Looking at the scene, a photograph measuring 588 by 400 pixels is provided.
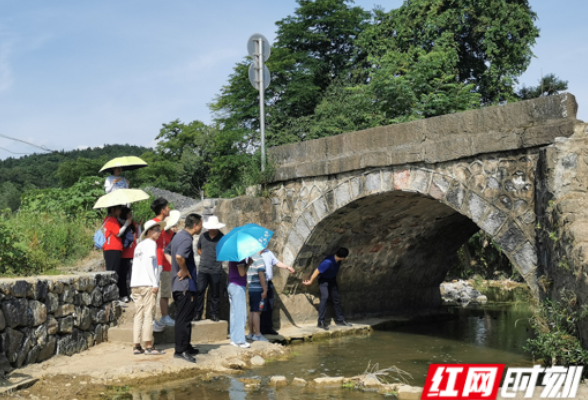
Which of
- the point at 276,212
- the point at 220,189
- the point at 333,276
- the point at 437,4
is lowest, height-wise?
the point at 333,276

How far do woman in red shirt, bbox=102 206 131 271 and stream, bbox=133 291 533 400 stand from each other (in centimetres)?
254

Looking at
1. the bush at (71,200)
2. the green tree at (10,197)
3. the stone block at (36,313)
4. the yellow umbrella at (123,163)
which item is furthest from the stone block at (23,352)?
the green tree at (10,197)

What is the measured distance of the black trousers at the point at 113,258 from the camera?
7887mm

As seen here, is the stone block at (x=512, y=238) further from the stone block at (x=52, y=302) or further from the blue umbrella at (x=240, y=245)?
the stone block at (x=52, y=302)

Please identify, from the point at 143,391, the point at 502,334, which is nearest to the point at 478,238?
the point at 502,334

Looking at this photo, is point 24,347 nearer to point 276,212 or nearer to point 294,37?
point 276,212

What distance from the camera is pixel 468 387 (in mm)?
5355

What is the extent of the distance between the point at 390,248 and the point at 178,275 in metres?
5.88

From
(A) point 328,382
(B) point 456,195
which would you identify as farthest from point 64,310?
(B) point 456,195

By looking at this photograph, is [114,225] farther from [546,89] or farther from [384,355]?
[546,89]

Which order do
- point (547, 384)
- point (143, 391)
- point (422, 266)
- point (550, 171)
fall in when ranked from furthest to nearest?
point (422, 266)
point (550, 171)
point (143, 391)
point (547, 384)

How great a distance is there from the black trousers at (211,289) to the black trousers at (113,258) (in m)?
1.14

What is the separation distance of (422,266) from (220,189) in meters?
15.4

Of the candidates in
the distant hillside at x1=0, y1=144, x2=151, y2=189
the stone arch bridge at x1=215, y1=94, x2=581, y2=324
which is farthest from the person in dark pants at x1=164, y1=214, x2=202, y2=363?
the distant hillside at x1=0, y1=144, x2=151, y2=189
